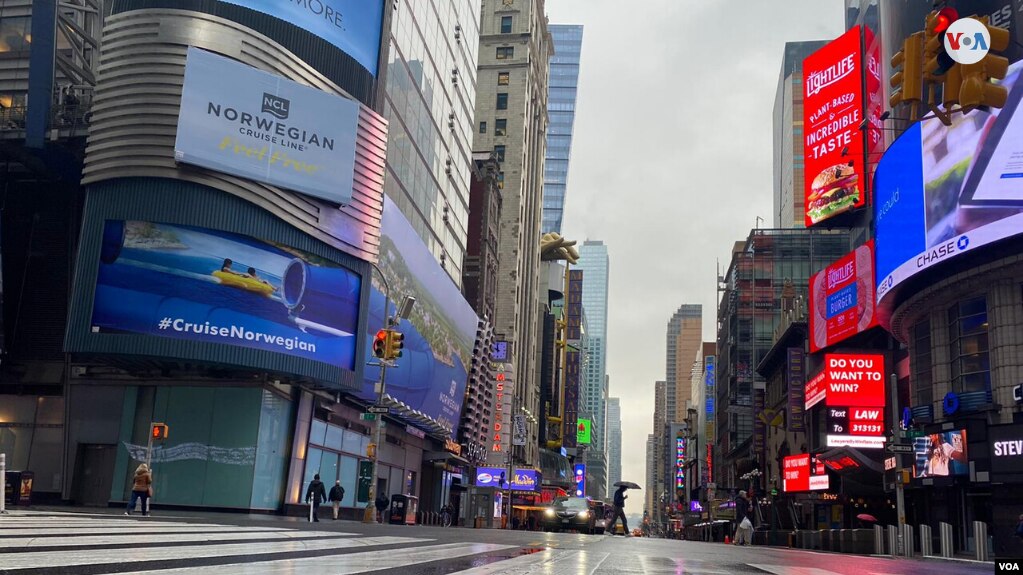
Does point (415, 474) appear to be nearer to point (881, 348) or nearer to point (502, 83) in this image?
point (881, 348)

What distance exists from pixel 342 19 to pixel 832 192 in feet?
136

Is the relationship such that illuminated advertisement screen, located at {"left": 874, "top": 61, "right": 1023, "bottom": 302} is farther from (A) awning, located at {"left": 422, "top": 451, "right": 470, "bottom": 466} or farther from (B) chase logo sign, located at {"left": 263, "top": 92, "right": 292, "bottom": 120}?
(A) awning, located at {"left": 422, "top": 451, "right": 470, "bottom": 466}

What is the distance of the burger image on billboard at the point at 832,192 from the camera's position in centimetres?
6431

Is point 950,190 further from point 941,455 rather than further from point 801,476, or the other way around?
point 801,476

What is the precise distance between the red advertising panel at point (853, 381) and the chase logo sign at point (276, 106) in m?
34.1

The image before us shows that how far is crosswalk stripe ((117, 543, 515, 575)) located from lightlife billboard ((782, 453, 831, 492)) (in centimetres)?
5149

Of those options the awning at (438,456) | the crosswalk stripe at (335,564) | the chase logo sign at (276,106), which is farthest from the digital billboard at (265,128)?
the awning at (438,456)

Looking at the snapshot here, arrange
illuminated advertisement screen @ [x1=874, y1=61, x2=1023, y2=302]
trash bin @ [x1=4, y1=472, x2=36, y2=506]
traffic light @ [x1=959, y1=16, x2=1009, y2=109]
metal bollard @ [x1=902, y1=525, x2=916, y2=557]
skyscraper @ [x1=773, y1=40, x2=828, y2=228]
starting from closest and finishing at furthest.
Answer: traffic light @ [x1=959, y1=16, x2=1009, y2=109]
trash bin @ [x1=4, y1=472, x2=36, y2=506]
metal bollard @ [x1=902, y1=525, x2=916, y2=557]
illuminated advertisement screen @ [x1=874, y1=61, x2=1023, y2=302]
skyscraper @ [x1=773, y1=40, x2=828, y2=228]

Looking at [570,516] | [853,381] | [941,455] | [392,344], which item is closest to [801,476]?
[853,381]

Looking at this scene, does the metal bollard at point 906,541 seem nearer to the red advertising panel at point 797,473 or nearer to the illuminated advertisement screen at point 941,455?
the illuminated advertisement screen at point 941,455

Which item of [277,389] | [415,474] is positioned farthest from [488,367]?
[277,389]

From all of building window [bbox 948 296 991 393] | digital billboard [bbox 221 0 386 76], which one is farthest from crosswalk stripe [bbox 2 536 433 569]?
building window [bbox 948 296 991 393]

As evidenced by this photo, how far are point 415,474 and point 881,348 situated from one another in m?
30.4

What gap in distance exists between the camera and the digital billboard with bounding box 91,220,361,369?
3088 cm
